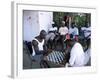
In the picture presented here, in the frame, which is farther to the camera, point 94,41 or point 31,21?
point 94,41

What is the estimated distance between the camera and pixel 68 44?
2.08 m

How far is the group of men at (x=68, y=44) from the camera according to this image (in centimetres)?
196

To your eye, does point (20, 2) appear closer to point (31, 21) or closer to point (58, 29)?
point (31, 21)

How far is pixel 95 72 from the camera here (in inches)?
85.4

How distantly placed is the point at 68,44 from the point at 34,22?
1.05 ft

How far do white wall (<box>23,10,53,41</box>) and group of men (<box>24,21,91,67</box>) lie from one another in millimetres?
36

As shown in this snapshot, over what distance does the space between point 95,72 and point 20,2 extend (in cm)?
81

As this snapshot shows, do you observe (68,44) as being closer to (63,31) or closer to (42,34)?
(63,31)

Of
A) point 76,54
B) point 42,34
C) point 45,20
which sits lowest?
point 76,54

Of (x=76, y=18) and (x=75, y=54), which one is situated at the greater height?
(x=76, y=18)

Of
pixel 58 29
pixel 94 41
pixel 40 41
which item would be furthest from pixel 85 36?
pixel 40 41

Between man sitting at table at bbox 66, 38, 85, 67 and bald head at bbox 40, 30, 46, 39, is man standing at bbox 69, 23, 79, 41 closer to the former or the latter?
man sitting at table at bbox 66, 38, 85, 67

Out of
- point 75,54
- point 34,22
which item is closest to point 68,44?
point 75,54
